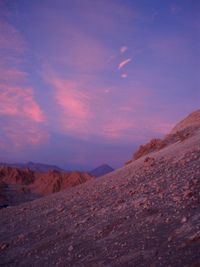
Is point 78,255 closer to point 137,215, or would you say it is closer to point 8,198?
point 137,215

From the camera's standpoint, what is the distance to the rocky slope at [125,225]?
19.1 feet

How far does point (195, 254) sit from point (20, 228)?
237 inches

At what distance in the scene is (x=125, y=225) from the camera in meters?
7.06

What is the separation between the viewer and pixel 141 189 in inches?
350

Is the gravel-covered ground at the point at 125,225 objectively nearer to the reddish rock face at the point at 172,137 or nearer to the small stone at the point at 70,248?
the small stone at the point at 70,248

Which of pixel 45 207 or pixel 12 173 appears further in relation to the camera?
pixel 12 173

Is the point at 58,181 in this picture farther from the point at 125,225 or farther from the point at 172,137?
the point at 125,225

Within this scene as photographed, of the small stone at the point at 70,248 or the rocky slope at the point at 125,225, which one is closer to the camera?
the rocky slope at the point at 125,225

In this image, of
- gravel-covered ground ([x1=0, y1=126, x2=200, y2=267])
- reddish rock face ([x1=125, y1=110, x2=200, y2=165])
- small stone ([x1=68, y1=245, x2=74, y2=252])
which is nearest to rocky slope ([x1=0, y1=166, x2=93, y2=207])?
reddish rock face ([x1=125, y1=110, x2=200, y2=165])

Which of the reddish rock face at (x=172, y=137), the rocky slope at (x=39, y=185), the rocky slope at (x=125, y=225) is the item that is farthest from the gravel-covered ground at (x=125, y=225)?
the rocky slope at (x=39, y=185)

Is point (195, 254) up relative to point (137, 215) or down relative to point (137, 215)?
down

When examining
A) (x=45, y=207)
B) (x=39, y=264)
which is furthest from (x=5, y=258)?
(x=45, y=207)

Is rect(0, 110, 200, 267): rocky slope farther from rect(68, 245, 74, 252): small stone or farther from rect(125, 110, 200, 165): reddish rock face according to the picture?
rect(125, 110, 200, 165): reddish rock face

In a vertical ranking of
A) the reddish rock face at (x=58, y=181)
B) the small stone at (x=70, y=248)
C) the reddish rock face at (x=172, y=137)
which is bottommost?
the small stone at (x=70, y=248)
